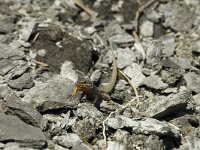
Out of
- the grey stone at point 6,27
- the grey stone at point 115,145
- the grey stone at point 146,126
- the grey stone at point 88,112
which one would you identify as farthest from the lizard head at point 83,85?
the grey stone at point 6,27

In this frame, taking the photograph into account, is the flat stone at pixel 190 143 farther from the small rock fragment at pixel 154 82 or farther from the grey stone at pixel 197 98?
the small rock fragment at pixel 154 82

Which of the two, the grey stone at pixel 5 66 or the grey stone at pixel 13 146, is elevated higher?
the grey stone at pixel 5 66

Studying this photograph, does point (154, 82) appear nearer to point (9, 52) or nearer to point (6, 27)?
point (9, 52)

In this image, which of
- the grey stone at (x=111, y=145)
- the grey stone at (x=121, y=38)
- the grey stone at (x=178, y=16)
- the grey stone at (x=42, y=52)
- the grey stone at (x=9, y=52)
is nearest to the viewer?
the grey stone at (x=111, y=145)

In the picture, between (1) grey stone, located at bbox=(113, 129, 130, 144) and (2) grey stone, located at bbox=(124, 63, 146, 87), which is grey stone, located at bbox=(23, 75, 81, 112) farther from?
(2) grey stone, located at bbox=(124, 63, 146, 87)

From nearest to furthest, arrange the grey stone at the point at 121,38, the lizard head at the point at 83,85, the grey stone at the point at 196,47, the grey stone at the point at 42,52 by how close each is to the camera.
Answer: the lizard head at the point at 83,85 < the grey stone at the point at 42,52 < the grey stone at the point at 196,47 < the grey stone at the point at 121,38

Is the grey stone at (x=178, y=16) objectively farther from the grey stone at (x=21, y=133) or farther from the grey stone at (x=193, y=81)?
the grey stone at (x=21, y=133)

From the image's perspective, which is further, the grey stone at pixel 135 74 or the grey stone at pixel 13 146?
the grey stone at pixel 135 74

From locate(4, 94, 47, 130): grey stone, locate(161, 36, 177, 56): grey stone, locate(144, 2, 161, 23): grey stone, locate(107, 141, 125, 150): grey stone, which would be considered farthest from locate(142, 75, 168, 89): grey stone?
locate(4, 94, 47, 130): grey stone

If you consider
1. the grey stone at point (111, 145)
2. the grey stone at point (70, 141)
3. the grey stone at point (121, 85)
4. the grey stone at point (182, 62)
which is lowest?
the grey stone at point (111, 145)

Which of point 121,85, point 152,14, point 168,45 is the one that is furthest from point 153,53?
point 152,14
